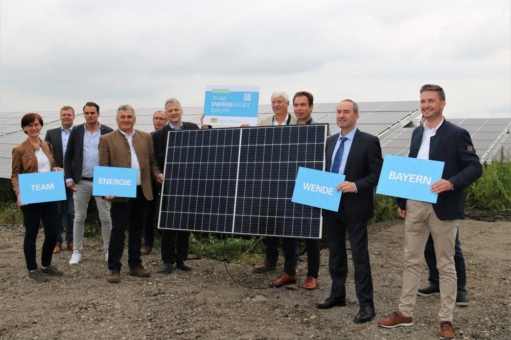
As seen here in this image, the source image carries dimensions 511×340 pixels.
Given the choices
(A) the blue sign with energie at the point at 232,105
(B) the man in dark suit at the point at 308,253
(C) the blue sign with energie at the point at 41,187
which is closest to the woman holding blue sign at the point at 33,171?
(C) the blue sign with energie at the point at 41,187

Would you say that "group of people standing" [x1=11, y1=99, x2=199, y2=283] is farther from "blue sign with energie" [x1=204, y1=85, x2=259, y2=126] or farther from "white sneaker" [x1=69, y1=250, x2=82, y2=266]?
"blue sign with energie" [x1=204, y1=85, x2=259, y2=126]

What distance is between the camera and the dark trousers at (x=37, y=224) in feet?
22.9

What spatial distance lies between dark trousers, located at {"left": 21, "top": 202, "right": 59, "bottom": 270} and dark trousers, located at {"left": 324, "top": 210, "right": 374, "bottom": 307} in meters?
3.80

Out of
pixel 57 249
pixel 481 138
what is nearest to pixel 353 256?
pixel 57 249

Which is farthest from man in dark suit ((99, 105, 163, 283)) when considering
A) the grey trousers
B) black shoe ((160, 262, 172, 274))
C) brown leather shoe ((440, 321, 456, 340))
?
brown leather shoe ((440, 321, 456, 340))

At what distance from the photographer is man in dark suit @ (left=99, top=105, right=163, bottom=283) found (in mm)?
6945

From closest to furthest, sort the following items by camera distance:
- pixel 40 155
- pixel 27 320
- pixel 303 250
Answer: pixel 27 320
pixel 40 155
pixel 303 250

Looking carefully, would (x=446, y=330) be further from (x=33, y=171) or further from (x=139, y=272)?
(x=33, y=171)

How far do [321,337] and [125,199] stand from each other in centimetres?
319

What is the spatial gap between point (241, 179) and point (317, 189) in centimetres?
137

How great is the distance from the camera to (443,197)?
497 centimetres

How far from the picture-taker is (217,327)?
5.41m

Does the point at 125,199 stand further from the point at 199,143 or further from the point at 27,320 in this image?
the point at 27,320

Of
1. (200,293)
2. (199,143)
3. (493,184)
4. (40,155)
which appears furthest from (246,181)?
(493,184)
